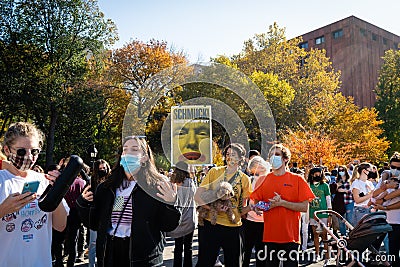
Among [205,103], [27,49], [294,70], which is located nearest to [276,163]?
[205,103]

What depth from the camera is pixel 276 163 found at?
16.9 feet

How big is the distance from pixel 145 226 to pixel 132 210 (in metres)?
0.21

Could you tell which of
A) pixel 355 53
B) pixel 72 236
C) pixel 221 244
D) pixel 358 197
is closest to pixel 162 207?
pixel 221 244

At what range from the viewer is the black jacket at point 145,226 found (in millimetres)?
3383

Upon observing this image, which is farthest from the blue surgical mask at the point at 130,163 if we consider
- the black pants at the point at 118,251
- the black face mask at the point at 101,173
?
the black face mask at the point at 101,173

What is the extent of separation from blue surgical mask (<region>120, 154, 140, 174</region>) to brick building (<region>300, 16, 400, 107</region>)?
55.8 meters

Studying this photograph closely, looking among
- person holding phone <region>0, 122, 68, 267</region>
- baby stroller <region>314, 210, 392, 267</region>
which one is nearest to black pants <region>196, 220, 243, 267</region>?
baby stroller <region>314, 210, 392, 267</region>

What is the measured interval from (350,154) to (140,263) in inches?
1223

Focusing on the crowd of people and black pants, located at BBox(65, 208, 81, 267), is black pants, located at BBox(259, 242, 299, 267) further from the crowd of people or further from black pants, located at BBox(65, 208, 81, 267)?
black pants, located at BBox(65, 208, 81, 267)

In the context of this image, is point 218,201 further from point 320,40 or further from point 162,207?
point 320,40

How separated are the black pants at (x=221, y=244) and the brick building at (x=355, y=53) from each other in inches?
2133

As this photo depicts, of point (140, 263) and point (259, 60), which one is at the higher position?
point (259, 60)

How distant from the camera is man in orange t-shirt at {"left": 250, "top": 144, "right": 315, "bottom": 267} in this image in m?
4.95

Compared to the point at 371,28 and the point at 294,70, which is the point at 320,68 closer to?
the point at 294,70
